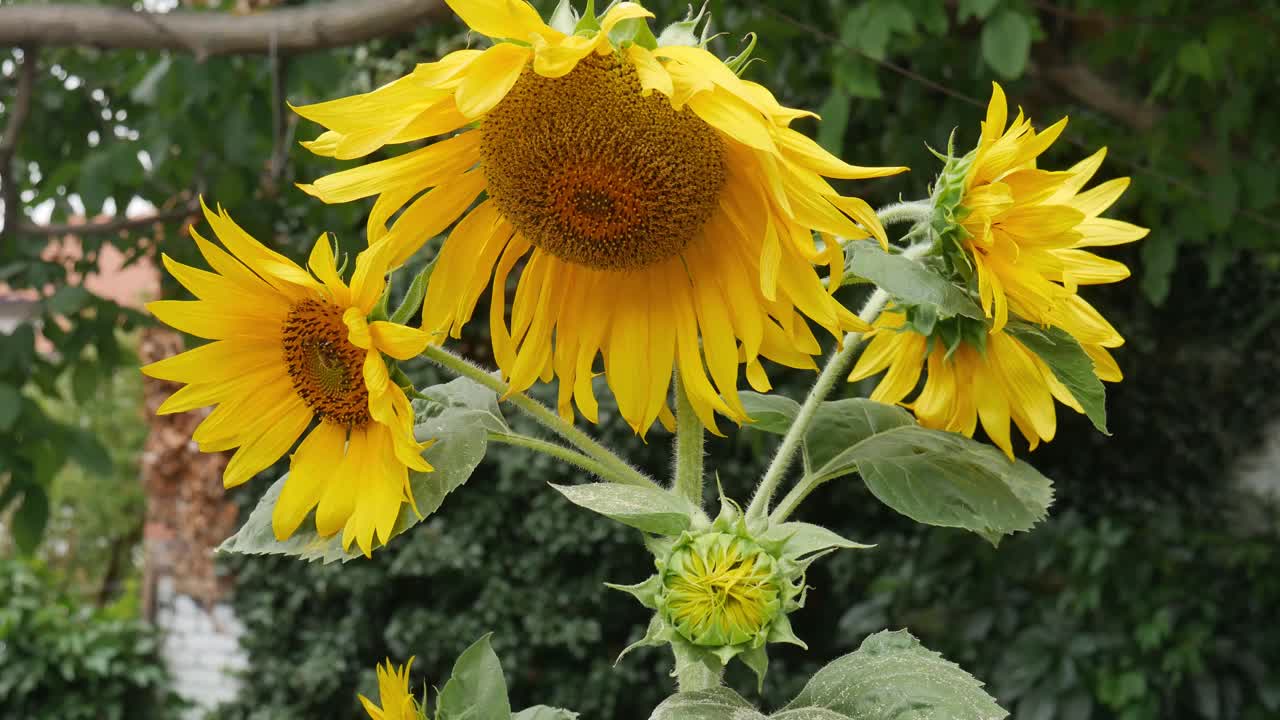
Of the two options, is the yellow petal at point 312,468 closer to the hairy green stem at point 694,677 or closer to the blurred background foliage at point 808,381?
the hairy green stem at point 694,677

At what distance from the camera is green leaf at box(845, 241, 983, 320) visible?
22.6 inches

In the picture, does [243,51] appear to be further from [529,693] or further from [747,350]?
[529,693]

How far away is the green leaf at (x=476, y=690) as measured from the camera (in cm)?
76

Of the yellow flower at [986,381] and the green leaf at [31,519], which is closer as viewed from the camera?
the yellow flower at [986,381]

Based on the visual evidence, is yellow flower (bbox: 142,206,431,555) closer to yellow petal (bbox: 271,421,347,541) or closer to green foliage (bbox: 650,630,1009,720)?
yellow petal (bbox: 271,421,347,541)

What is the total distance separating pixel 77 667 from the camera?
15.9 feet

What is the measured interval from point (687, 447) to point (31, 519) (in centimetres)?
171

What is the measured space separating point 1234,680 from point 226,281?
3.03 m

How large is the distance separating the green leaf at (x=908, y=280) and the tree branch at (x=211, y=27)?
56.8 inches

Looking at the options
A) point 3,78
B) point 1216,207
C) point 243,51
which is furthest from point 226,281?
point 3,78

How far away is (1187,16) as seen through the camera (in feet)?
6.19

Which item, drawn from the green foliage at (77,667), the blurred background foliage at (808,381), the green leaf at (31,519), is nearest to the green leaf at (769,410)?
the blurred background foliage at (808,381)

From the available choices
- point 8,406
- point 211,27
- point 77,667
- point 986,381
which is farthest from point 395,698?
point 77,667

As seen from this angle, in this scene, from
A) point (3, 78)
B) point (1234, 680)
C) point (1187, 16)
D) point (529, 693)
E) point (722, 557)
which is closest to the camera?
point (722, 557)
